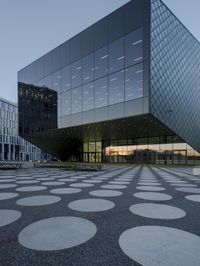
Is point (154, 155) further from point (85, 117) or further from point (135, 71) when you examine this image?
point (135, 71)

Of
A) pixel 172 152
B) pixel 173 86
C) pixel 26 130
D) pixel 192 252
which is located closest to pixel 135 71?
pixel 173 86

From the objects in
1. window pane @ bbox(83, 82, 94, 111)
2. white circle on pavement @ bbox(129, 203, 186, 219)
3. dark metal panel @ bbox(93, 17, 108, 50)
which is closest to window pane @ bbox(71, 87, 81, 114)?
window pane @ bbox(83, 82, 94, 111)

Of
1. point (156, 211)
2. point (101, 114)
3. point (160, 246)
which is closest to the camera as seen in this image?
point (160, 246)

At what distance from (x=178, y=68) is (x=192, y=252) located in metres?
29.4

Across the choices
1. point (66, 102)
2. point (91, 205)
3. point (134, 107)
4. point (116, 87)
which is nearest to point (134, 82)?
point (116, 87)

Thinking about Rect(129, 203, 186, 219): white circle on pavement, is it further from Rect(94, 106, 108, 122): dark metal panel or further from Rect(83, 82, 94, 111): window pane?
Rect(83, 82, 94, 111): window pane

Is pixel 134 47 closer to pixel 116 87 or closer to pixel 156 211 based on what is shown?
pixel 116 87

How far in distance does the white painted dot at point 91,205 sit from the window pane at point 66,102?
24937 millimetres

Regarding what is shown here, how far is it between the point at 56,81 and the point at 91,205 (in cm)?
2933

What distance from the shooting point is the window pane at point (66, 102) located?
28484mm

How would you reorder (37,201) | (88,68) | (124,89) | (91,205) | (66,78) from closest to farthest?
(91,205)
(37,201)
(124,89)
(88,68)
(66,78)

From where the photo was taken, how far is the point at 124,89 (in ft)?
71.3

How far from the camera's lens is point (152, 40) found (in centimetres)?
1984

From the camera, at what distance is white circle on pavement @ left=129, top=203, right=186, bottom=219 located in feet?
11.0
